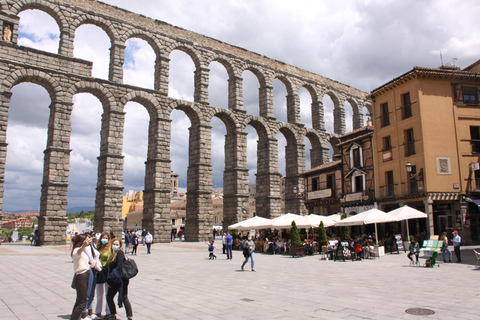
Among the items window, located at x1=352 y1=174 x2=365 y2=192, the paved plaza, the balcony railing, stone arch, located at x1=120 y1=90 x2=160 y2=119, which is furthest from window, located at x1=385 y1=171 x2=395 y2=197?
stone arch, located at x1=120 y1=90 x2=160 y2=119

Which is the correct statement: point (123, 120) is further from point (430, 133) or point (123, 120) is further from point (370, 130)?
point (430, 133)

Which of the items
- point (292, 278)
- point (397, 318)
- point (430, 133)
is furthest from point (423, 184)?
point (397, 318)

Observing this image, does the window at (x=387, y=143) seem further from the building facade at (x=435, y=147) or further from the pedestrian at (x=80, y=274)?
the pedestrian at (x=80, y=274)

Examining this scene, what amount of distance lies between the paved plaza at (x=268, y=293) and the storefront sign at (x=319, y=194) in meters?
19.3

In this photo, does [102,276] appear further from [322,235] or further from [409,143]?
[409,143]

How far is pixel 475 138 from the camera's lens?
82.4ft

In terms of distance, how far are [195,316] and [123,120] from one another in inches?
1014

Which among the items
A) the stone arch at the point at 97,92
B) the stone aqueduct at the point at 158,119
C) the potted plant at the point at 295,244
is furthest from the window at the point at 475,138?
the stone arch at the point at 97,92

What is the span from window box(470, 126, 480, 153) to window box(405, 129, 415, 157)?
3689 millimetres

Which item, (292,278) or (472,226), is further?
(472,226)

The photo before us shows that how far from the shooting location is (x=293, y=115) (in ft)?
139

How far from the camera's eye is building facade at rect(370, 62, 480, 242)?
23.7 m

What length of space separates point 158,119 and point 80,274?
2684 centimetres

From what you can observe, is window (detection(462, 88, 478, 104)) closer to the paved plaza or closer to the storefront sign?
the storefront sign
